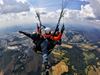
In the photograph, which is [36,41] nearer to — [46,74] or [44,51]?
[44,51]

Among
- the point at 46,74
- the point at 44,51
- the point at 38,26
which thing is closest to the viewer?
the point at 46,74

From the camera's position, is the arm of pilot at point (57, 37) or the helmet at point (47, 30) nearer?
the helmet at point (47, 30)

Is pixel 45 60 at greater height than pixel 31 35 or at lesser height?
lesser

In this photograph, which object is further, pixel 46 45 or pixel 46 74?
pixel 46 45

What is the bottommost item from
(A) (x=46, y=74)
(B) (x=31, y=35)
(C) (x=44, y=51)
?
(A) (x=46, y=74)

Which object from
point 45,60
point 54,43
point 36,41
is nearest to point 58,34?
point 54,43

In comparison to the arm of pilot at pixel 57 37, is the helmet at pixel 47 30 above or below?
above

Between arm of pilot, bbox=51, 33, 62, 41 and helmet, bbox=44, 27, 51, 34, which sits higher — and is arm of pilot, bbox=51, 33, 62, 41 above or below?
below

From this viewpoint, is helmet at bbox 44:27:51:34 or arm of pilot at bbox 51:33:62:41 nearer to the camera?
helmet at bbox 44:27:51:34

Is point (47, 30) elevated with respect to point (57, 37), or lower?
elevated

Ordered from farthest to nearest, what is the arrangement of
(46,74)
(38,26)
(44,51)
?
(38,26), (44,51), (46,74)

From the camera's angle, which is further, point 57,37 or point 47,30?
point 57,37
